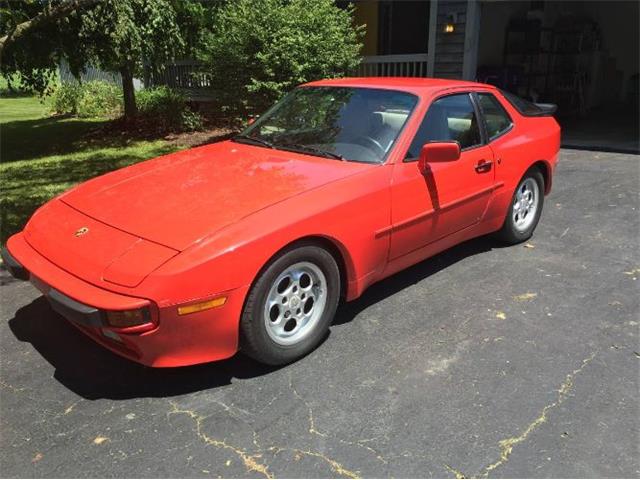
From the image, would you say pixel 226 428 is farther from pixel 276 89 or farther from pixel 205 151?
pixel 276 89

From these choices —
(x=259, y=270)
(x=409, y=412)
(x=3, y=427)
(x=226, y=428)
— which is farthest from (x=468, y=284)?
(x=3, y=427)

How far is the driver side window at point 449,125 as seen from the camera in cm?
372

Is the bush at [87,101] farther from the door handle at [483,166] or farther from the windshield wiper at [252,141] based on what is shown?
the door handle at [483,166]

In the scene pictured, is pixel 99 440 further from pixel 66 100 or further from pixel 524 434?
pixel 66 100

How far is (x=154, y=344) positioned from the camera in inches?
100

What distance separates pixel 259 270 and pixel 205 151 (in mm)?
1650

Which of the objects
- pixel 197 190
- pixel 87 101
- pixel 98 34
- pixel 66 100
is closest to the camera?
pixel 197 190

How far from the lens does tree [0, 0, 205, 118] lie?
25.3 ft

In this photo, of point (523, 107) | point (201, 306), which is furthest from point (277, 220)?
point (523, 107)

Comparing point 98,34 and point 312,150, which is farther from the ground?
point 98,34

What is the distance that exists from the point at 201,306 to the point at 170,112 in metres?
10.5

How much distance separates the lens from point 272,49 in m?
9.38

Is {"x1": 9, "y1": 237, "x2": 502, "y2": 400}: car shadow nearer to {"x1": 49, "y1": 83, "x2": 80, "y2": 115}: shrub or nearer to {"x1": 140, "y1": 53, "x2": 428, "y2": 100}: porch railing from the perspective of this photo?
{"x1": 140, "y1": 53, "x2": 428, "y2": 100}: porch railing

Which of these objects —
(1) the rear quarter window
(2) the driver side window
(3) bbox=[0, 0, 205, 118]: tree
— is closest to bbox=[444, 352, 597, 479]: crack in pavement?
(2) the driver side window
